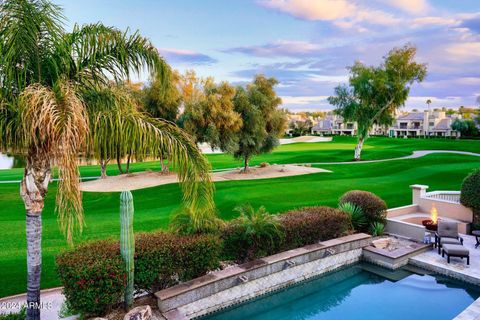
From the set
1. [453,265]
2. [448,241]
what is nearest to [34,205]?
[453,265]

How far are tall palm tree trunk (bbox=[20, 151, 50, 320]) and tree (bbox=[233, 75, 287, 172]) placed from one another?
18.3 m

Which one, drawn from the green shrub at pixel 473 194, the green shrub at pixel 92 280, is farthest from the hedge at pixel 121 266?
the green shrub at pixel 473 194

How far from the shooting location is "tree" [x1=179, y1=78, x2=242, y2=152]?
70.1 feet

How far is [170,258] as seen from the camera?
22.0ft

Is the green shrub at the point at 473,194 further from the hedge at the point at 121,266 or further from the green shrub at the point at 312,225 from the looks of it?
the hedge at the point at 121,266

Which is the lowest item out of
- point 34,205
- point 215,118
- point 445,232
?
point 445,232

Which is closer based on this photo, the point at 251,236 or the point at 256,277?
the point at 256,277

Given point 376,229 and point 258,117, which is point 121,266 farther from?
point 258,117

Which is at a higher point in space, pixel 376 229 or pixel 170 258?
pixel 170 258

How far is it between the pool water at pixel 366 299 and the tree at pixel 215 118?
1386 cm

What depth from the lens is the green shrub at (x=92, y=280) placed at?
559 centimetres

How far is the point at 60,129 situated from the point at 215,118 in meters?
17.4

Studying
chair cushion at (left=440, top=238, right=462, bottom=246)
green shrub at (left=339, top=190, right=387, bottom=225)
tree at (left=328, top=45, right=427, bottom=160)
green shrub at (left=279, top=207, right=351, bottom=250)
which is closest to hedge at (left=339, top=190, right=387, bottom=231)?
green shrub at (left=339, top=190, right=387, bottom=225)

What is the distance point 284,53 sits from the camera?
31.3m
